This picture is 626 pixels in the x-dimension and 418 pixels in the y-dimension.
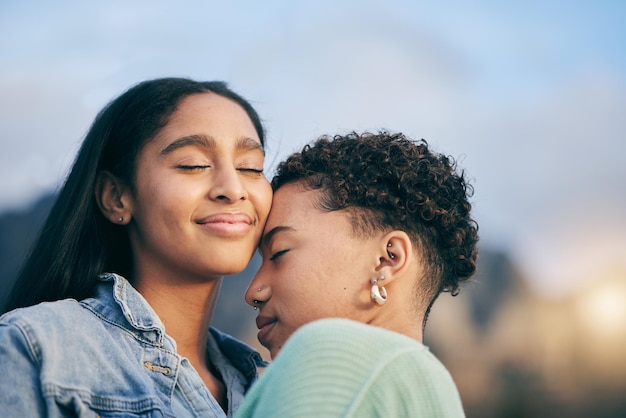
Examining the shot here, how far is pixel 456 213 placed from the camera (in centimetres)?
288

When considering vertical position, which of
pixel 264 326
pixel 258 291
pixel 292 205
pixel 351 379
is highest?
pixel 292 205

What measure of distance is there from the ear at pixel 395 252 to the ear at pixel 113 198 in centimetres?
111

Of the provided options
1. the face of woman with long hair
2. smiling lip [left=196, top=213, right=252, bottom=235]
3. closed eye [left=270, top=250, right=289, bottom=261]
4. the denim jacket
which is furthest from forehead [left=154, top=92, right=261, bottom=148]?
the denim jacket

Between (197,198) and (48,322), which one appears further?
(197,198)

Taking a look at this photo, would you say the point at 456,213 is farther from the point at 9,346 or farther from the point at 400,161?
the point at 9,346

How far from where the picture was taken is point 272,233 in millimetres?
2945

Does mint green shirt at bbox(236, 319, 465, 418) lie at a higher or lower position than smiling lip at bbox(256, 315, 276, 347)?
higher

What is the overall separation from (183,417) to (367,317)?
739 mm

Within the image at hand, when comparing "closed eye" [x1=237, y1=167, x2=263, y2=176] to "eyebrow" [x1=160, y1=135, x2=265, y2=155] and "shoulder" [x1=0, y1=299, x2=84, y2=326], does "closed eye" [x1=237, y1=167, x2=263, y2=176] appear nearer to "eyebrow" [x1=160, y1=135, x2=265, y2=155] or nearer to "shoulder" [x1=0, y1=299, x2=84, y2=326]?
"eyebrow" [x1=160, y1=135, x2=265, y2=155]

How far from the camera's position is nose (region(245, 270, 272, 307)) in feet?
9.30

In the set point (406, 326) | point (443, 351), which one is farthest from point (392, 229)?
point (443, 351)

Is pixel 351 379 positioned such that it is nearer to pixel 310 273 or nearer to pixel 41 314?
pixel 310 273

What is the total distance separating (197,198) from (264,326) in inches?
22.1

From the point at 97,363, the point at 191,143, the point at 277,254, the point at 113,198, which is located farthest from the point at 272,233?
the point at 97,363
